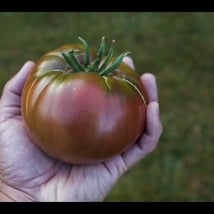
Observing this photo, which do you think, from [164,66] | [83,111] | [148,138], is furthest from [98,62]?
[164,66]

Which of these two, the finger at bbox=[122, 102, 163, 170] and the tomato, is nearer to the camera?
the tomato

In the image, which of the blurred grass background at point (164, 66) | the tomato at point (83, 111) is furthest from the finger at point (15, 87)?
the blurred grass background at point (164, 66)

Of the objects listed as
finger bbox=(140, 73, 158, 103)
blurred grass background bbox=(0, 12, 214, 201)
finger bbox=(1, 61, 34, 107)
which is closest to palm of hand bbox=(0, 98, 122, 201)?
finger bbox=(1, 61, 34, 107)

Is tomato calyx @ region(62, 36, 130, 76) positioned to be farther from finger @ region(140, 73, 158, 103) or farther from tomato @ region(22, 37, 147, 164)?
finger @ region(140, 73, 158, 103)

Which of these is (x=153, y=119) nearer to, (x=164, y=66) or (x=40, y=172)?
(x=40, y=172)

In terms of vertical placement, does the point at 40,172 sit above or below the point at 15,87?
below

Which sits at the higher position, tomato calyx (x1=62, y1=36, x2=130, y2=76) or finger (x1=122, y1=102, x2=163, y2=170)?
tomato calyx (x1=62, y1=36, x2=130, y2=76)

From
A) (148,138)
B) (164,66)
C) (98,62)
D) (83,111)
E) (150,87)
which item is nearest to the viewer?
(83,111)
